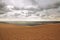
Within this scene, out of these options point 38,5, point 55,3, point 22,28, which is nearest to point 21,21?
point 22,28

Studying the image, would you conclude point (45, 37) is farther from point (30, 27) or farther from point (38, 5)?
point (38, 5)

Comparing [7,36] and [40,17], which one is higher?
[40,17]

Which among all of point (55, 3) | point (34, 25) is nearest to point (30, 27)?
Answer: point (34, 25)

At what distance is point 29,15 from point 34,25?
0.07 meters

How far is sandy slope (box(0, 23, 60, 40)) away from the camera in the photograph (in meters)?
0.82

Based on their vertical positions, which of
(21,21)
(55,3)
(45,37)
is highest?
(55,3)

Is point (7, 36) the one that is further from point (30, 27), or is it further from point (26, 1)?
point (26, 1)

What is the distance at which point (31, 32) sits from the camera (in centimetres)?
83

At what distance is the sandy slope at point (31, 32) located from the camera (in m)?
0.82

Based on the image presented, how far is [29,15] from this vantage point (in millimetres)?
833

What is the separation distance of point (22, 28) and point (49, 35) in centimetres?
18

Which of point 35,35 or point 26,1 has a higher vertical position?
point 26,1

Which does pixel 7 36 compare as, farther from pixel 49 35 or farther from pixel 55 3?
pixel 55 3

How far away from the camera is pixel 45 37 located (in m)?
0.83
